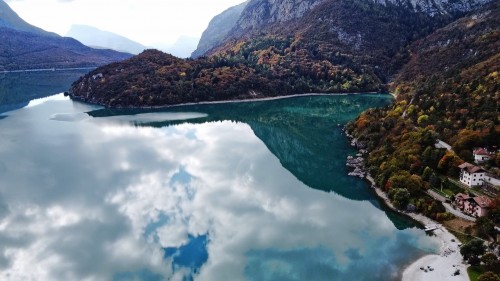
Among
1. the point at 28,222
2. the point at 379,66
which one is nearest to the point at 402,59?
the point at 379,66

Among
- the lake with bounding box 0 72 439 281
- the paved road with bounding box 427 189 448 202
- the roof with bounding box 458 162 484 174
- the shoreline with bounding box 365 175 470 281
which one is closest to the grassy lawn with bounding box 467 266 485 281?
the shoreline with bounding box 365 175 470 281

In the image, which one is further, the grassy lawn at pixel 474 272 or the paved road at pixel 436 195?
the paved road at pixel 436 195

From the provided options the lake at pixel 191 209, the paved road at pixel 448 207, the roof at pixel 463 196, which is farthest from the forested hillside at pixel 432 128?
the lake at pixel 191 209

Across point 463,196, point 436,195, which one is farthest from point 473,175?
point 436,195

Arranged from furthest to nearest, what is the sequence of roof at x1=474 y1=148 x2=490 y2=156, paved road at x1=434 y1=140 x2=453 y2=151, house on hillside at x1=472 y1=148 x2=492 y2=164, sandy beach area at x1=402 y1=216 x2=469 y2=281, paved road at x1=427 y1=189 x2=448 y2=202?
paved road at x1=434 y1=140 x2=453 y2=151 < roof at x1=474 y1=148 x2=490 y2=156 < house on hillside at x1=472 y1=148 x2=492 y2=164 < paved road at x1=427 y1=189 x2=448 y2=202 < sandy beach area at x1=402 y1=216 x2=469 y2=281

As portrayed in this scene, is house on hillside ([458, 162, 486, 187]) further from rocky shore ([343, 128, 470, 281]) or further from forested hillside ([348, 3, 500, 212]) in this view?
rocky shore ([343, 128, 470, 281])

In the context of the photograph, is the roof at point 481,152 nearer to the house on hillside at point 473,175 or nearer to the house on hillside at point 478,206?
the house on hillside at point 473,175
